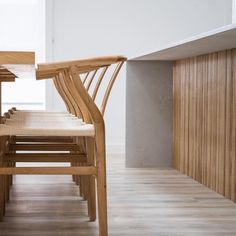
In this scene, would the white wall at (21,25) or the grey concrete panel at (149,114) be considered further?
the white wall at (21,25)

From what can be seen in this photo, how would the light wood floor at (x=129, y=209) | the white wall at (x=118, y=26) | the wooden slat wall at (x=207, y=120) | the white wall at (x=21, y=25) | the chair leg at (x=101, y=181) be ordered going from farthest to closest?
the white wall at (x=21, y=25)
the white wall at (x=118, y=26)
the wooden slat wall at (x=207, y=120)
the light wood floor at (x=129, y=209)
the chair leg at (x=101, y=181)

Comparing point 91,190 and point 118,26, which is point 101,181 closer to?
point 91,190

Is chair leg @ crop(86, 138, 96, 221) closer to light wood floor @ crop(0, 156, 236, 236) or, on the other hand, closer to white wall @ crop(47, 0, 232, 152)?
light wood floor @ crop(0, 156, 236, 236)

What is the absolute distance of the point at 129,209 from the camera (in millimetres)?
2607

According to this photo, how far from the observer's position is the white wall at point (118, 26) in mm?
5656

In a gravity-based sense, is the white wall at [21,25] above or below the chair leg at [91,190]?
above

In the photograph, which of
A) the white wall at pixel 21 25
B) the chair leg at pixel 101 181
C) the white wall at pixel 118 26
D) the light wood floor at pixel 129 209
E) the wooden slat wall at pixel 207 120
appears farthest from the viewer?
the white wall at pixel 21 25

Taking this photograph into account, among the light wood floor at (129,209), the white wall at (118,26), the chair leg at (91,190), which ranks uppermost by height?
the white wall at (118,26)

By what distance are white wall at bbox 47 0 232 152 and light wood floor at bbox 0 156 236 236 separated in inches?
86.8

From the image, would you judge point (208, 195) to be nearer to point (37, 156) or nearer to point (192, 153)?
point (192, 153)

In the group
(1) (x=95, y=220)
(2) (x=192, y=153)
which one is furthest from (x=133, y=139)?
(1) (x=95, y=220)

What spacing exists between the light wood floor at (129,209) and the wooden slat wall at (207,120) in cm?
12

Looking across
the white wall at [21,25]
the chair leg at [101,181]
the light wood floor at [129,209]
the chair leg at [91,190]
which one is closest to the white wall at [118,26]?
the white wall at [21,25]

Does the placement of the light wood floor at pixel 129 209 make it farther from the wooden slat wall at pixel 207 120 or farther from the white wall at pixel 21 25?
the white wall at pixel 21 25
